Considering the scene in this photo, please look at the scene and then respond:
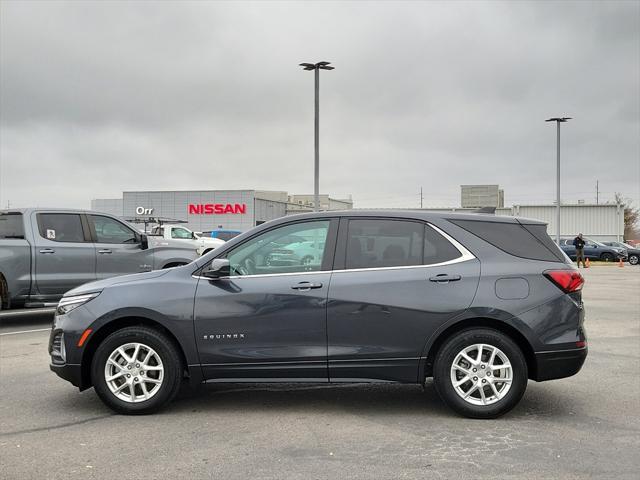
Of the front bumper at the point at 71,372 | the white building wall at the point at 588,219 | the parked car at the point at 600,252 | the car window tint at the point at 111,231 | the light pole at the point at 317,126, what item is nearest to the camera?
the front bumper at the point at 71,372

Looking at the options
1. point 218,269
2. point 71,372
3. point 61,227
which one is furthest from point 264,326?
point 61,227

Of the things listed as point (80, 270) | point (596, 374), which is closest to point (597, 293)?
point (596, 374)

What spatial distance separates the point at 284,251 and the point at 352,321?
895mm

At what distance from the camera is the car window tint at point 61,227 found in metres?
11.0

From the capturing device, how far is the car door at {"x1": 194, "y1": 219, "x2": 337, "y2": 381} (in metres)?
5.31

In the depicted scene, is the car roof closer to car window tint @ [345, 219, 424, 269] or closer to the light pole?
car window tint @ [345, 219, 424, 269]

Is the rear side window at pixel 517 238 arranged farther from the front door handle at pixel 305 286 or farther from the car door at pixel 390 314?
the front door handle at pixel 305 286

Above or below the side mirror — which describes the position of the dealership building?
above

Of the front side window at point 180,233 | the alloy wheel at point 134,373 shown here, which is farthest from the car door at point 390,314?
the front side window at point 180,233

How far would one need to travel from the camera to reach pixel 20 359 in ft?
26.1

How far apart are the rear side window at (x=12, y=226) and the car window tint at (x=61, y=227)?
0.31m

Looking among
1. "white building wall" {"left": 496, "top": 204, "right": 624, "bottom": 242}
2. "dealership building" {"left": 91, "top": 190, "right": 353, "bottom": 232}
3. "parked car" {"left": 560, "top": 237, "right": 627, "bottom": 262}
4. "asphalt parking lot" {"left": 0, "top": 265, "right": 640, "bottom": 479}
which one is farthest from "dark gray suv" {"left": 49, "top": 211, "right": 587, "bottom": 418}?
"dealership building" {"left": 91, "top": 190, "right": 353, "bottom": 232}

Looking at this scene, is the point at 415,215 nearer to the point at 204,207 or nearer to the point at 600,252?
the point at 600,252

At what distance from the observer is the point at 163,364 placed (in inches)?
211
